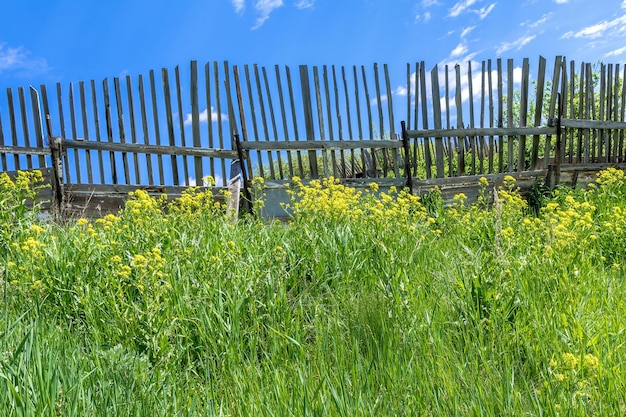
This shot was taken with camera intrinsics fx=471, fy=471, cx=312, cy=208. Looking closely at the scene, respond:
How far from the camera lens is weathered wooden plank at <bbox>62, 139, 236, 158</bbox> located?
721 cm

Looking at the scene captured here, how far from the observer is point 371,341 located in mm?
2121

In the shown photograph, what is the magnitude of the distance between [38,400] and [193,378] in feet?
2.09

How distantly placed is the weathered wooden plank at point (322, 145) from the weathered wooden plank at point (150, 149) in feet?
1.32

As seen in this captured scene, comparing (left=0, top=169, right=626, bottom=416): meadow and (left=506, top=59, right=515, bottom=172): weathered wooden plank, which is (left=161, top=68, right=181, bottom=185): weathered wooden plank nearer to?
(left=0, top=169, right=626, bottom=416): meadow

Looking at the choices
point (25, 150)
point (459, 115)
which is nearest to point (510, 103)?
point (459, 115)

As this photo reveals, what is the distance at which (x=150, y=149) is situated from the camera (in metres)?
7.21

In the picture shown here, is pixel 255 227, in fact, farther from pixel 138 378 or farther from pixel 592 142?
pixel 592 142

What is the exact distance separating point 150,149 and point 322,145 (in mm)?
2646

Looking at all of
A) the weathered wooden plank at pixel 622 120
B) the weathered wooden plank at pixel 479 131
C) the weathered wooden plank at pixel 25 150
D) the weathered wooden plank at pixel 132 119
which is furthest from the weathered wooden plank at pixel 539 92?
the weathered wooden plank at pixel 25 150

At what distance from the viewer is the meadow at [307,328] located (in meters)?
1.58

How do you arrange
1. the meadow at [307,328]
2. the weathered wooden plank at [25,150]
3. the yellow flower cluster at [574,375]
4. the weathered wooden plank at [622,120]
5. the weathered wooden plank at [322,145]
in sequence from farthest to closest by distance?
the weathered wooden plank at [622,120]
the weathered wooden plank at [25,150]
the weathered wooden plank at [322,145]
the meadow at [307,328]
the yellow flower cluster at [574,375]

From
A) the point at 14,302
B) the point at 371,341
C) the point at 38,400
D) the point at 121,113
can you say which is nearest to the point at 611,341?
the point at 371,341

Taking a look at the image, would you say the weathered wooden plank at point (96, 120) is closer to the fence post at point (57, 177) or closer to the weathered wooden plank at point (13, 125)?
the fence post at point (57, 177)

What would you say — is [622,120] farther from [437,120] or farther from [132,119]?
[132,119]
